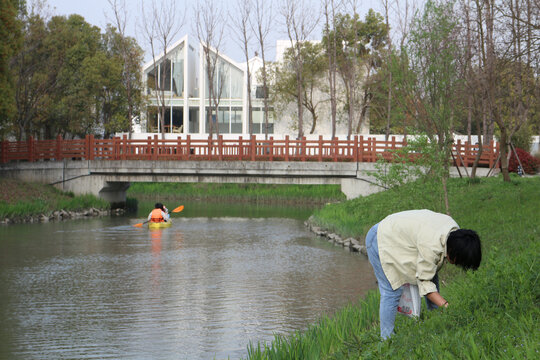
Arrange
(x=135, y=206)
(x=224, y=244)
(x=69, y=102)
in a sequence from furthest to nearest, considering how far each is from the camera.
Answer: (x=69, y=102) → (x=135, y=206) → (x=224, y=244)

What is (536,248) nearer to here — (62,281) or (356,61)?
(62,281)

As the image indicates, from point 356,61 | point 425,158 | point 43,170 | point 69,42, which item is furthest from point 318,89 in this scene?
point 425,158

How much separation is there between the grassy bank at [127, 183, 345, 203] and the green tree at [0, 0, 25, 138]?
12.9 m

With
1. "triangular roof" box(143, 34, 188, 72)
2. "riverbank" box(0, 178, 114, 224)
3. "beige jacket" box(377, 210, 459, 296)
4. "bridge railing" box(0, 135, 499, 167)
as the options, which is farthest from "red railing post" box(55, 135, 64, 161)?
"beige jacket" box(377, 210, 459, 296)

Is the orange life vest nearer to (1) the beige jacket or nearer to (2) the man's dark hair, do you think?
(1) the beige jacket

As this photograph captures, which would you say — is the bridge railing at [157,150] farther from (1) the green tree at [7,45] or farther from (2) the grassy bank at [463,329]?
(2) the grassy bank at [463,329]

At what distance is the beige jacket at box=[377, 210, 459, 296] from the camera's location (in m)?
4.93

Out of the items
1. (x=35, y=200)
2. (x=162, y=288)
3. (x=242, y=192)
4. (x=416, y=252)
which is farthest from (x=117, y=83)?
(x=416, y=252)

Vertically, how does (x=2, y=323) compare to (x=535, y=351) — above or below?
below

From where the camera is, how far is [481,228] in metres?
→ 13.2

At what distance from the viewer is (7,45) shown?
23.6 meters

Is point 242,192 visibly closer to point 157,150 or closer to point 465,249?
point 157,150

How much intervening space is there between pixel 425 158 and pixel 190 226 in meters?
11.1

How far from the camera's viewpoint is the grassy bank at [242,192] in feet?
113
